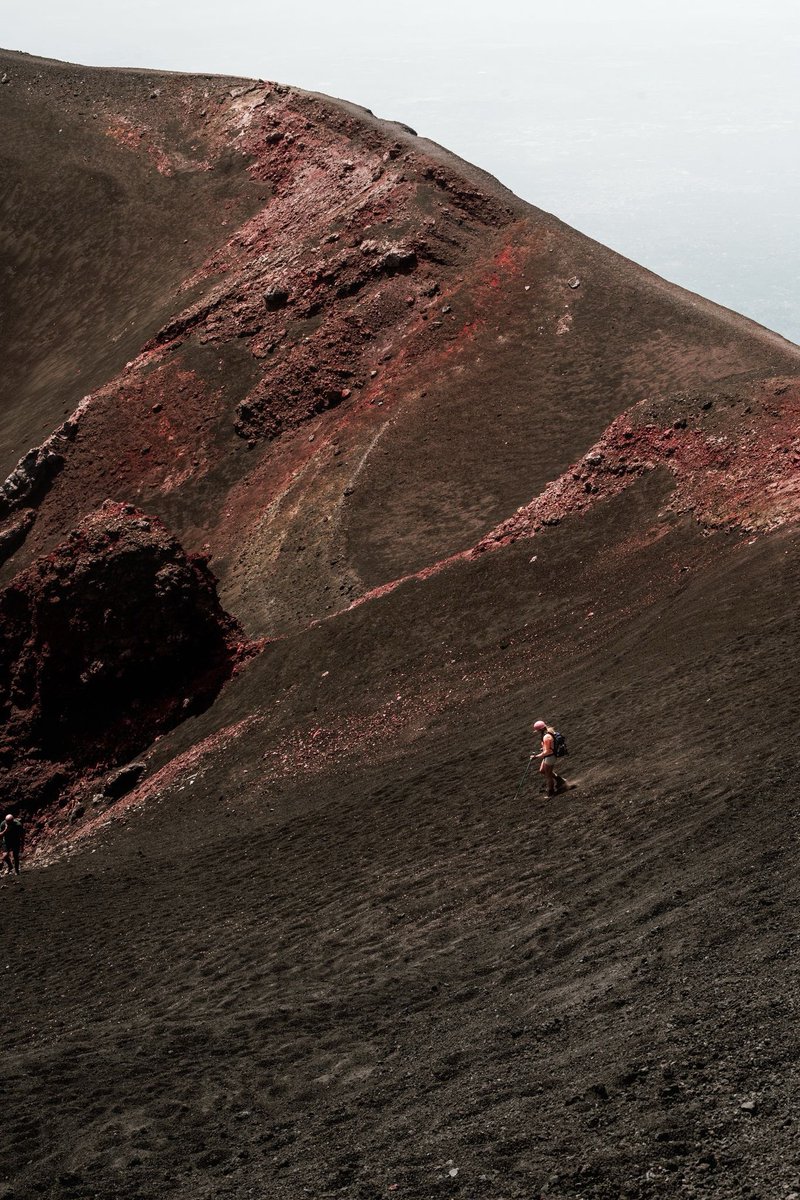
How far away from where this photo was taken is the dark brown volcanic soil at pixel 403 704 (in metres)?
10.5

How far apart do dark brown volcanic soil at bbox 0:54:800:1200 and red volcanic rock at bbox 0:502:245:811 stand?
1.26 ft

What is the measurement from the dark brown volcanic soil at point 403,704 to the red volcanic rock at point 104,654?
0.38 m

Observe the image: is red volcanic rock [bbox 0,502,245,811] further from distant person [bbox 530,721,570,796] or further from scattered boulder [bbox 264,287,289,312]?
scattered boulder [bbox 264,287,289,312]

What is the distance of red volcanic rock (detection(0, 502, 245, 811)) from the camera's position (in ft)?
104

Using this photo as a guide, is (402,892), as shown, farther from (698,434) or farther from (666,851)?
(698,434)

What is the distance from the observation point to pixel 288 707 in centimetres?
2961

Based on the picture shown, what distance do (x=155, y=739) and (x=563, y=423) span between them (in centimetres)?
1576

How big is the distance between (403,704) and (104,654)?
921cm

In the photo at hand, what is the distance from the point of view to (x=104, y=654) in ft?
105

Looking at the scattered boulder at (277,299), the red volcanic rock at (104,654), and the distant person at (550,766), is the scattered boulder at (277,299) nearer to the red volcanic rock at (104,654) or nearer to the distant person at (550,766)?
the red volcanic rock at (104,654)

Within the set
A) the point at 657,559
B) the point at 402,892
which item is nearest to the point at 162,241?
the point at 657,559

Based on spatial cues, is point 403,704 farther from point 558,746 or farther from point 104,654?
point 104,654

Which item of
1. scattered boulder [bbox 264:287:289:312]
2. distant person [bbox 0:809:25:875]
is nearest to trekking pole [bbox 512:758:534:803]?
distant person [bbox 0:809:25:875]

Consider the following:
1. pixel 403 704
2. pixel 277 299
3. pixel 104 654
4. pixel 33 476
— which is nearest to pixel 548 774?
pixel 403 704
